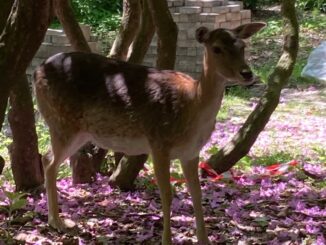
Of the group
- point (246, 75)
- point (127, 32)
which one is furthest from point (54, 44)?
point (246, 75)

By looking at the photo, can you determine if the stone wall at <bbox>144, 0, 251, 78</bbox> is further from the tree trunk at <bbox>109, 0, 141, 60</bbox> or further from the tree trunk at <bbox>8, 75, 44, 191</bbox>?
the tree trunk at <bbox>8, 75, 44, 191</bbox>

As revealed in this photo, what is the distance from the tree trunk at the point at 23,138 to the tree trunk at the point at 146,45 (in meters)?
0.75

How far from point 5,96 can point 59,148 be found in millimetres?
1410

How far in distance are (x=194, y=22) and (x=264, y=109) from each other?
6.22 metres

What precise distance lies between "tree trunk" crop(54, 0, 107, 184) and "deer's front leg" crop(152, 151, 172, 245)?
172cm

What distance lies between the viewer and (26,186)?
593 centimetres

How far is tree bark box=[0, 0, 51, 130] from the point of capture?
3.62 m

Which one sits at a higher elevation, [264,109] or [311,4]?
[311,4]

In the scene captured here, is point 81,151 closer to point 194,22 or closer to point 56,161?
point 56,161

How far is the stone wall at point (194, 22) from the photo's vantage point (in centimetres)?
1220

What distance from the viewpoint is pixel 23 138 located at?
581cm

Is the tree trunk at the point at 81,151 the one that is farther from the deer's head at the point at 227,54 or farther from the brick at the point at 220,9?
the brick at the point at 220,9

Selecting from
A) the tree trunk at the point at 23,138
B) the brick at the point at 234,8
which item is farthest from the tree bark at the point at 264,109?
the brick at the point at 234,8

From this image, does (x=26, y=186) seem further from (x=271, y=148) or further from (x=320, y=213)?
(x=271, y=148)
